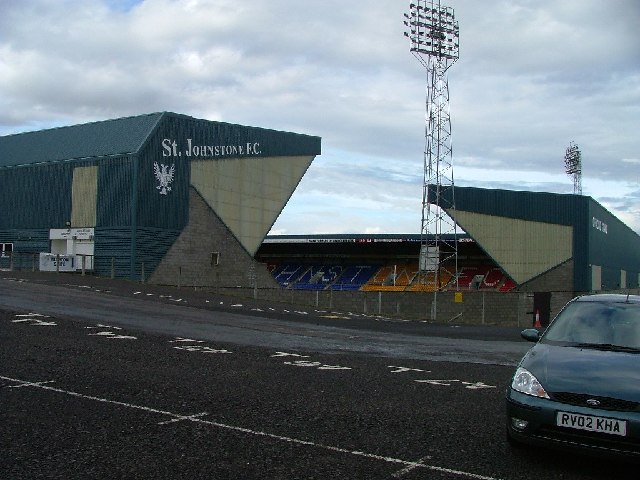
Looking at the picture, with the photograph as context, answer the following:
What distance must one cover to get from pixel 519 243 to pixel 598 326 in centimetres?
4063

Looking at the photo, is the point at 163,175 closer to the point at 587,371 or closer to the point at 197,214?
the point at 197,214

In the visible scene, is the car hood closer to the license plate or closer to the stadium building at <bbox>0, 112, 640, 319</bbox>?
the license plate

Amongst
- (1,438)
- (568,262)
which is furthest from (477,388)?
(568,262)

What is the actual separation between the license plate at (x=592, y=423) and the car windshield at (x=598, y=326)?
128 centimetres

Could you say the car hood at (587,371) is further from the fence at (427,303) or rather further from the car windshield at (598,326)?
the fence at (427,303)

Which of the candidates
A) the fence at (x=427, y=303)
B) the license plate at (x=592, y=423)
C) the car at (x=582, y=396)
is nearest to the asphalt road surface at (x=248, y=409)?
the car at (x=582, y=396)

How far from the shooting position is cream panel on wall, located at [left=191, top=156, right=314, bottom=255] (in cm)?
4156

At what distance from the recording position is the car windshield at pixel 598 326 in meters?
6.65

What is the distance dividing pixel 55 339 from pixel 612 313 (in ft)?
33.2

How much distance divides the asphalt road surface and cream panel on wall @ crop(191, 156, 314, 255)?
2619cm

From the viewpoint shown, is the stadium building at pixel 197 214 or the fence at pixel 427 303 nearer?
the fence at pixel 427 303

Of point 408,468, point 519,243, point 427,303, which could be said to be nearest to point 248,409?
point 408,468

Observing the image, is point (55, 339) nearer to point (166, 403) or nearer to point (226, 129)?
point (166, 403)

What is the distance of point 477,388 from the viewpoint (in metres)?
9.66
